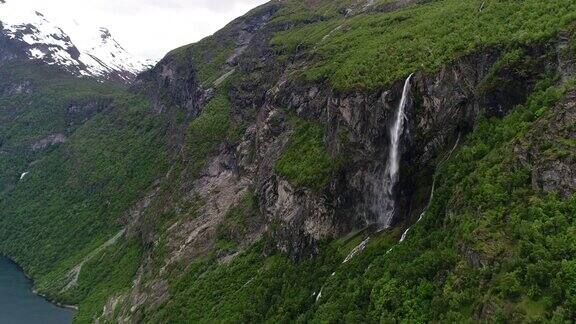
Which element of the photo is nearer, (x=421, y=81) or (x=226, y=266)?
(x=421, y=81)

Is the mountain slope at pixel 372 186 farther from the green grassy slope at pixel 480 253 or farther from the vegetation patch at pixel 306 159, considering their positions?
the vegetation patch at pixel 306 159

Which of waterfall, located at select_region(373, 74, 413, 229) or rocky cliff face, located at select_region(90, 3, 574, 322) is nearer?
rocky cliff face, located at select_region(90, 3, 574, 322)

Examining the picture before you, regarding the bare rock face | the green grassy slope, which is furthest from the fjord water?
the bare rock face

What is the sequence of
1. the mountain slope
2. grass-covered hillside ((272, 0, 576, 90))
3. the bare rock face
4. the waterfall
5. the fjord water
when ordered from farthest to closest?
1. the fjord water
2. the waterfall
3. grass-covered hillside ((272, 0, 576, 90))
4. the mountain slope
5. the bare rock face

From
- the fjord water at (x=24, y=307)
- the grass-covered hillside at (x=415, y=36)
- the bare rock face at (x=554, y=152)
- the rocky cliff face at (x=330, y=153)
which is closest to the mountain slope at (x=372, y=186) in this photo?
the bare rock face at (x=554, y=152)

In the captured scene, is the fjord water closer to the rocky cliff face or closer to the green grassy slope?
the rocky cliff face

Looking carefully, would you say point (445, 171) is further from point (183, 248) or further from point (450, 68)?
point (183, 248)

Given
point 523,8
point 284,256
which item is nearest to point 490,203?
point 523,8
